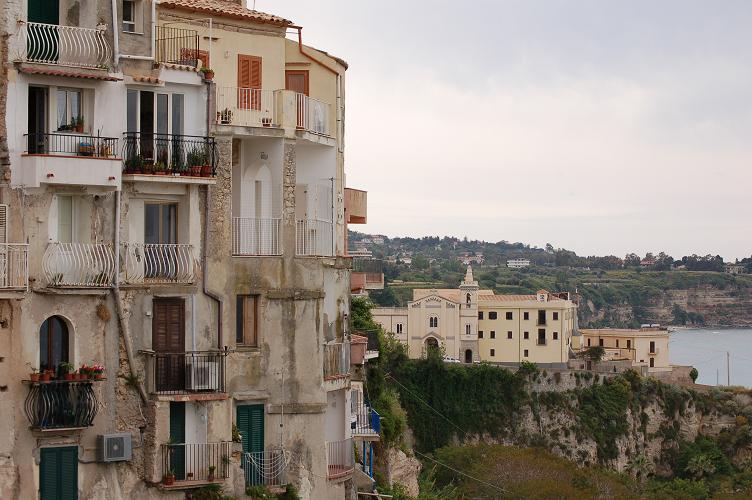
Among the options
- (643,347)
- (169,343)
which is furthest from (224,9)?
(643,347)

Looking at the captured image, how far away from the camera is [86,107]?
1076 inches

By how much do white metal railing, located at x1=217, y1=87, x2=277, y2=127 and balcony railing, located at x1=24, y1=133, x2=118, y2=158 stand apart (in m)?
3.64

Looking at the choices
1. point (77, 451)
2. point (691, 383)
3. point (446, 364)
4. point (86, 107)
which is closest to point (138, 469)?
point (77, 451)

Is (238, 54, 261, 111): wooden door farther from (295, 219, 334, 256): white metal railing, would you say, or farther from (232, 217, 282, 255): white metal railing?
(295, 219, 334, 256): white metal railing

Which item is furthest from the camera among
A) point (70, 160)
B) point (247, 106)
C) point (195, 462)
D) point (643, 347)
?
point (643, 347)

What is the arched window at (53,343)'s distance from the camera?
2620 centimetres

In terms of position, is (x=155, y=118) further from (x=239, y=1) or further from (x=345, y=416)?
(x=345, y=416)

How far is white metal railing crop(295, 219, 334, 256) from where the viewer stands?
30.7m

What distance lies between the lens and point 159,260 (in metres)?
28.1

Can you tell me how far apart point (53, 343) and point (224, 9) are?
9.12 m

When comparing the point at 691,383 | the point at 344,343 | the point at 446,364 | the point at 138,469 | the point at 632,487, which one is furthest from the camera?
the point at 691,383

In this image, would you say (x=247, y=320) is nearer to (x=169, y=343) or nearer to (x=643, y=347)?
(x=169, y=343)

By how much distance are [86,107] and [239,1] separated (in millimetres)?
7677

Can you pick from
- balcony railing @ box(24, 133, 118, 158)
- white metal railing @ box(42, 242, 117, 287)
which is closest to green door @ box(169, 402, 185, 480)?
white metal railing @ box(42, 242, 117, 287)
